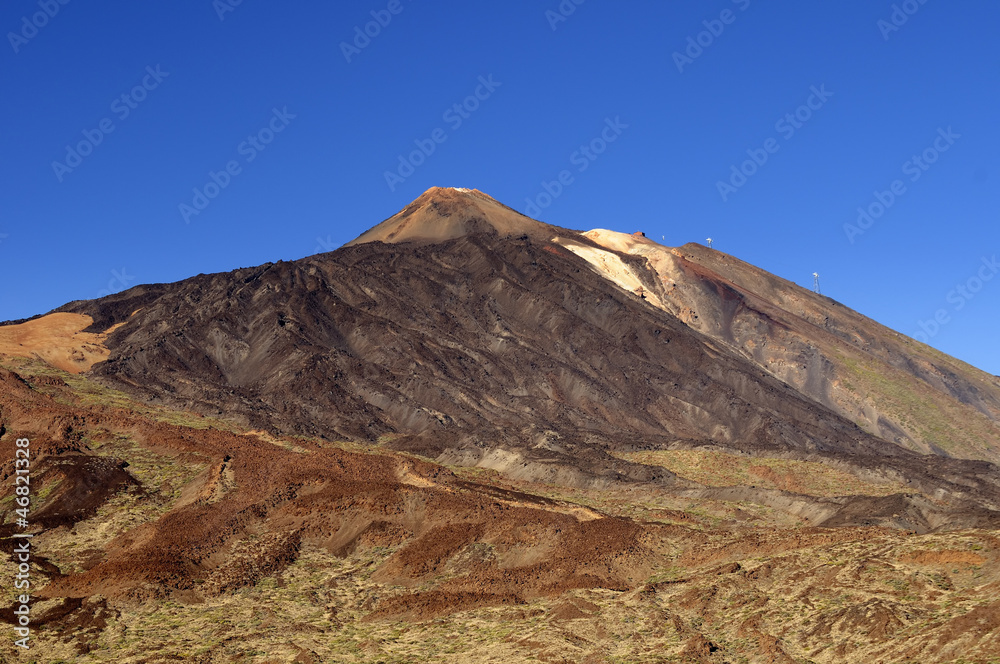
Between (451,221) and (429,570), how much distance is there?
10381 centimetres

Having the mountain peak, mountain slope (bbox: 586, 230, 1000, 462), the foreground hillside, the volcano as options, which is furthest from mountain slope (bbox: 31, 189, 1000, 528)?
the foreground hillside

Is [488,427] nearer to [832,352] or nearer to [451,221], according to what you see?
[832,352]

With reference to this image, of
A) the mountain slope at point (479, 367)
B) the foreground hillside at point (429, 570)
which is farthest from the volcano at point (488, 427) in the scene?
the mountain slope at point (479, 367)

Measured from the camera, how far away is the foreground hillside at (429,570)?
29.1 metres

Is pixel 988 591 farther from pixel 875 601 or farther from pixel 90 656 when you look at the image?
pixel 90 656

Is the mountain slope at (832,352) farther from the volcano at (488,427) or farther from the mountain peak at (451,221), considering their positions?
the mountain peak at (451,221)

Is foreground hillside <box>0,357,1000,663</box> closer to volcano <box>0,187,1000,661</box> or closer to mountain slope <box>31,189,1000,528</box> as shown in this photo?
volcano <box>0,187,1000,661</box>

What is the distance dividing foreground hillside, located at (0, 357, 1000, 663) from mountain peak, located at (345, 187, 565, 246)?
8239 cm

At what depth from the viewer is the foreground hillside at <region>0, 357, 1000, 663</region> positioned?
2912 cm

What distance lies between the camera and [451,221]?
13925 centimetres

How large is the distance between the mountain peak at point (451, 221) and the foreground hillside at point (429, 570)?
270 feet

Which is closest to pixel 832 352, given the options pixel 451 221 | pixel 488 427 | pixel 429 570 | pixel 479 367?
pixel 479 367

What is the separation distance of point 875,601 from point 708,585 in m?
6.39

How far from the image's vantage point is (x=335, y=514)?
4384cm
